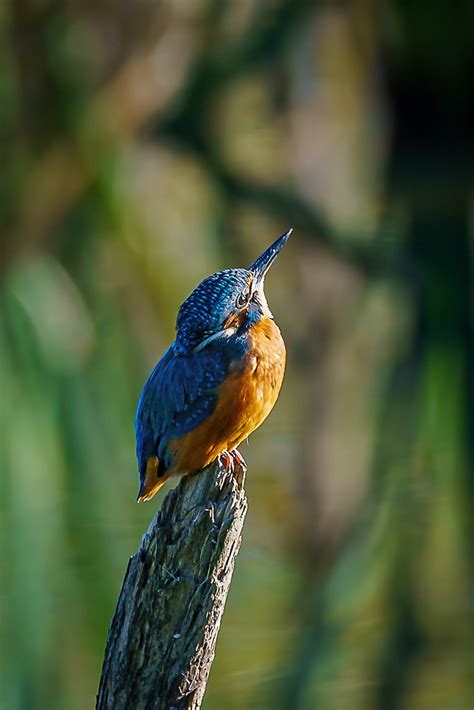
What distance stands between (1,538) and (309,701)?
1.33 metres

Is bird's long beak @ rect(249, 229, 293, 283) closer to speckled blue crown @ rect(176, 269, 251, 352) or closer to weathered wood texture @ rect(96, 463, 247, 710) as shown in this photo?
speckled blue crown @ rect(176, 269, 251, 352)

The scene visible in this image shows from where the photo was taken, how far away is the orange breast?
1826 millimetres

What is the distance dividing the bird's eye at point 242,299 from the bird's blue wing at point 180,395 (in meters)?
0.08

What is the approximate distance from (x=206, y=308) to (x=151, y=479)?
11.3 inches

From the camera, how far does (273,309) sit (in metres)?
4.20

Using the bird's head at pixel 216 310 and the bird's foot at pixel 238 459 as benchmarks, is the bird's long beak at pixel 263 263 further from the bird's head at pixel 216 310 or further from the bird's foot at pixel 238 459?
the bird's foot at pixel 238 459

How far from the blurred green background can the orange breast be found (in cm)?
166

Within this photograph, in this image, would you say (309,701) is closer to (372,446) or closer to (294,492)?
(294,492)

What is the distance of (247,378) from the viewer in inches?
72.7

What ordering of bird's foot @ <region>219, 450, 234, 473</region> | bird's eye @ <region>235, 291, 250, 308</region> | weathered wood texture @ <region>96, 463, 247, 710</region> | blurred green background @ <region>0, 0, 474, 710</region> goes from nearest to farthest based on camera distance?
weathered wood texture @ <region>96, 463, 247, 710</region>
bird's foot @ <region>219, 450, 234, 473</region>
bird's eye @ <region>235, 291, 250, 308</region>
blurred green background @ <region>0, 0, 474, 710</region>

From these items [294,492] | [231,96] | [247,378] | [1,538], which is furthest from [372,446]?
[247,378]

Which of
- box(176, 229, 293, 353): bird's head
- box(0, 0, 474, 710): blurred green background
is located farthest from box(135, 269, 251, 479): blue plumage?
box(0, 0, 474, 710): blurred green background

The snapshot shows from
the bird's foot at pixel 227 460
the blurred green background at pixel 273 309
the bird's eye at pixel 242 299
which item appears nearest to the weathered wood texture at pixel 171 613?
the bird's foot at pixel 227 460

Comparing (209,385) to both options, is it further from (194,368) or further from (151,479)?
(151,479)
